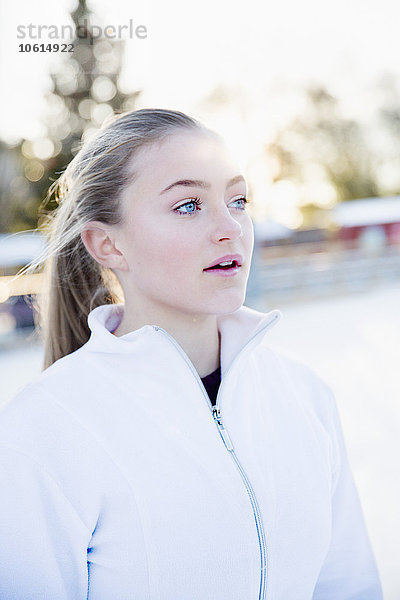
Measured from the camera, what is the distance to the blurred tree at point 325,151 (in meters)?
19.2

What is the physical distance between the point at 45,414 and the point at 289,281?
9.28 m

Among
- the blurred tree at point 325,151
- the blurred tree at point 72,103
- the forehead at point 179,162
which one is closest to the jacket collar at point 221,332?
the forehead at point 179,162

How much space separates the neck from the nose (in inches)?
6.4

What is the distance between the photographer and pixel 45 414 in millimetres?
886

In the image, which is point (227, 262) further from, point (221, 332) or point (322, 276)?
point (322, 276)

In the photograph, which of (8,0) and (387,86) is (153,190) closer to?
(8,0)

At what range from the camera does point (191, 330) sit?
1.07 meters

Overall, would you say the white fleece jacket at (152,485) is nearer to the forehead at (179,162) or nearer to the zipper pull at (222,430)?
the zipper pull at (222,430)

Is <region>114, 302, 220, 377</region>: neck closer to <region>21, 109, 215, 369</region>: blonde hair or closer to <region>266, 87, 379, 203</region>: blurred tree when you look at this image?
<region>21, 109, 215, 369</region>: blonde hair

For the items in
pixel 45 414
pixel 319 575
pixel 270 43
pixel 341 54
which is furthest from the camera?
pixel 341 54

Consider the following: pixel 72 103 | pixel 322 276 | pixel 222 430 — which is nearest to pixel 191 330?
pixel 222 430

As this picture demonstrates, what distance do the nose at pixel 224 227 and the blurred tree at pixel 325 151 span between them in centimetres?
1823

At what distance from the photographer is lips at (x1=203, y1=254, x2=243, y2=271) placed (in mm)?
972

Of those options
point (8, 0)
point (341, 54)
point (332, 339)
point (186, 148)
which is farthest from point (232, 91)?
point (186, 148)
